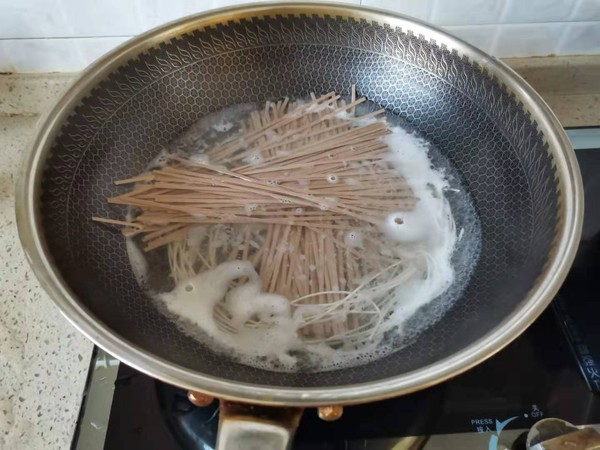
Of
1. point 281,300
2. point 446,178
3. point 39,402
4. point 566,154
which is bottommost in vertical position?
point 39,402

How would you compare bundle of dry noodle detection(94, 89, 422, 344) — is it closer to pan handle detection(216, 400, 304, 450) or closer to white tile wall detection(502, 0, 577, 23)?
pan handle detection(216, 400, 304, 450)

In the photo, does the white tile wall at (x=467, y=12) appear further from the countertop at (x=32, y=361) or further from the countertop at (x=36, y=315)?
the countertop at (x=32, y=361)

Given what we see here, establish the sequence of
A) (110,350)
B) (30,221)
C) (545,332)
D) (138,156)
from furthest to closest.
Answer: (138,156) < (545,332) < (30,221) < (110,350)

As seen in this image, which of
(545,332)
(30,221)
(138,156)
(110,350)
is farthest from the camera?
(138,156)

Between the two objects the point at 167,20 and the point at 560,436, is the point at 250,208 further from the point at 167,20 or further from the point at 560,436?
the point at 560,436

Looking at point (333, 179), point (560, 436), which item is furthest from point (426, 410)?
point (333, 179)

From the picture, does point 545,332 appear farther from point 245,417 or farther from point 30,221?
point 30,221

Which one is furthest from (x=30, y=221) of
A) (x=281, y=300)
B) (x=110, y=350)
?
(x=281, y=300)
